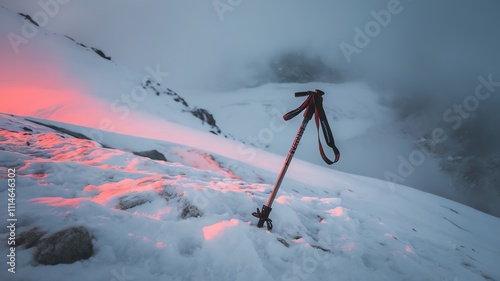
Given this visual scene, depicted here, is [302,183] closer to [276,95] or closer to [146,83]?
[146,83]

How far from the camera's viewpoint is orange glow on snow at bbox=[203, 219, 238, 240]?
10.5 ft

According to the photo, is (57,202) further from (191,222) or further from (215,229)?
(215,229)

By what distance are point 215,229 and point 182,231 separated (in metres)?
0.49

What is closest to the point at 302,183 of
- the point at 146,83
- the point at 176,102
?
the point at 176,102

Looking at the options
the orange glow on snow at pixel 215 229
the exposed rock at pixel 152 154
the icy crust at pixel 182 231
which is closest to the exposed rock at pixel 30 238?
the icy crust at pixel 182 231

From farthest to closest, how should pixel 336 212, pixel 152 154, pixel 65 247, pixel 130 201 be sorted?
pixel 152 154 → pixel 336 212 → pixel 130 201 → pixel 65 247

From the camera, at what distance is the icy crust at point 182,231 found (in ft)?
8.48

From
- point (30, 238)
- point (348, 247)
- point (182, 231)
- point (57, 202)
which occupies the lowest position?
point (30, 238)

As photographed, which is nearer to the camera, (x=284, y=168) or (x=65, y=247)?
(x=65, y=247)

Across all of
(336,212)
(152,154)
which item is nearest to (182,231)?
(336,212)

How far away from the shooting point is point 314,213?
5621mm

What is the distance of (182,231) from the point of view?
3.23 meters

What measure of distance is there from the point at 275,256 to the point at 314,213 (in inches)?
105

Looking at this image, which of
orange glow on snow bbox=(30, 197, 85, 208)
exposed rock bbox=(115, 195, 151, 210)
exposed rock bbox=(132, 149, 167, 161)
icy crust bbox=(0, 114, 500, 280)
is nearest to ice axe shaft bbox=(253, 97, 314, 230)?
icy crust bbox=(0, 114, 500, 280)
